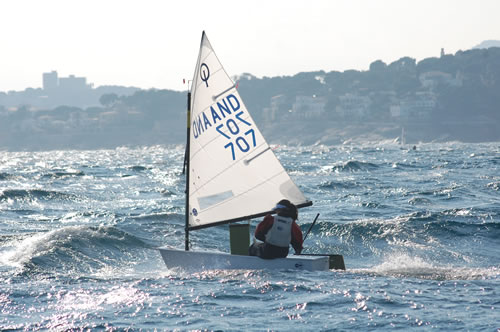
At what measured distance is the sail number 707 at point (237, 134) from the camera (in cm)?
1352

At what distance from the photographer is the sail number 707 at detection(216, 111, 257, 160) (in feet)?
44.4

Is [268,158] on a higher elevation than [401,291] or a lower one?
higher

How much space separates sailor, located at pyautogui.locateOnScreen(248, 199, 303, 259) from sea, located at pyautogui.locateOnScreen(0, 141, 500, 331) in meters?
0.38

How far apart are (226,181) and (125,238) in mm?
6455

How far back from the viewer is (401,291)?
10992 millimetres

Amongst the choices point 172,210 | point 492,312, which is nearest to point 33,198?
point 172,210

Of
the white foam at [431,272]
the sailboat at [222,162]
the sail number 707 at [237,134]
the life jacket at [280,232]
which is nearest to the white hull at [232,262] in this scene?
the sailboat at [222,162]

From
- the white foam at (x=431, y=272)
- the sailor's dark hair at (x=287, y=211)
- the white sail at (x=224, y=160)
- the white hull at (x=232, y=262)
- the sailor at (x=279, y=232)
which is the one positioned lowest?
the white foam at (x=431, y=272)

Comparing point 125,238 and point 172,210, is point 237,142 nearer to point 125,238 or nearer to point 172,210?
point 125,238

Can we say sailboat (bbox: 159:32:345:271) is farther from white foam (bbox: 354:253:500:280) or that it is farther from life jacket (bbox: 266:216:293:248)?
white foam (bbox: 354:253:500:280)

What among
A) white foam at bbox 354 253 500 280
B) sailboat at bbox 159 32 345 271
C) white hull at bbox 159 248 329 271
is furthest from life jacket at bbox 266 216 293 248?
white foam at bbox 354 253 500 280

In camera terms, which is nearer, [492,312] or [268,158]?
[492,312]

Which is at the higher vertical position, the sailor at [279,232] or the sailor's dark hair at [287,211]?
the sailor's dark hair at [287,211]

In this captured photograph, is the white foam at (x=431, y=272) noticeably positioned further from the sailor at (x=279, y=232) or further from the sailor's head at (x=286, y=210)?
the sailor's head at (x=286, y=210)
